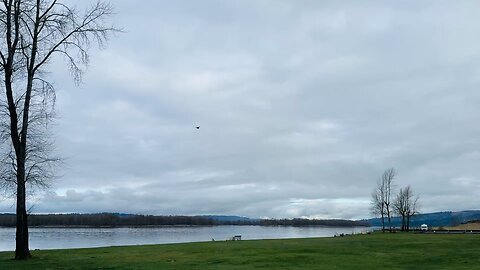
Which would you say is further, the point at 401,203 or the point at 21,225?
the point at 401,203

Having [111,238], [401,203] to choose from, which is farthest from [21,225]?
[401,203]

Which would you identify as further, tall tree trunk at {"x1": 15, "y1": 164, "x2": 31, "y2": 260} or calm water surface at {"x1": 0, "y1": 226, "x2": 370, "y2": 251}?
calm water surface at {"x1": 0, "y1": 226, "x2": 370, "y2": 251}

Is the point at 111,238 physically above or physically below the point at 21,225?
below

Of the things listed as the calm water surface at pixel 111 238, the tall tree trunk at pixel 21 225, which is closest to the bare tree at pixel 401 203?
the calm water surface at pixel 111 238

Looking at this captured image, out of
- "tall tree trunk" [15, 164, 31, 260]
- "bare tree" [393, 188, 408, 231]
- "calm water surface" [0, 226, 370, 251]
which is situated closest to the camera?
"tall tree trunk" [15, 164, 31, 260]

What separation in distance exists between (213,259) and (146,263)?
357cm

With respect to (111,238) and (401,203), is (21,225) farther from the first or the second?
(401,203)

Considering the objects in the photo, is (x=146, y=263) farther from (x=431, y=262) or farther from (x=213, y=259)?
(x=431, y=262)

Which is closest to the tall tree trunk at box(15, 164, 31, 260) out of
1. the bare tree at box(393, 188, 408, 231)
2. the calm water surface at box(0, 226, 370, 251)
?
the calm water surface at box(0, 226, 370, 251)

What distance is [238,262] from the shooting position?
976 inches

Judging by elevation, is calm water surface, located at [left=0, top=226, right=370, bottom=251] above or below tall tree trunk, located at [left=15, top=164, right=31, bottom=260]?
below

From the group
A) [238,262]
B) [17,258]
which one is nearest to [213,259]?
[238,262]

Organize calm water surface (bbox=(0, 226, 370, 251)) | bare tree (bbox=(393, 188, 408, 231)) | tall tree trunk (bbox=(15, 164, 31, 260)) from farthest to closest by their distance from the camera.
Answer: bare tree (bbox=(393, 188, 408, 231)) < calm water surface (bbox=(0, 226, 370, 251)) < tall tree trunk (bbox=(15, 164, 31, 260))

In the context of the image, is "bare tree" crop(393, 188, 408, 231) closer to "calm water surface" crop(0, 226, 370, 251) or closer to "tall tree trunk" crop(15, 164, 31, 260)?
"calm water surface" crop(0, 226, 370, 251)
